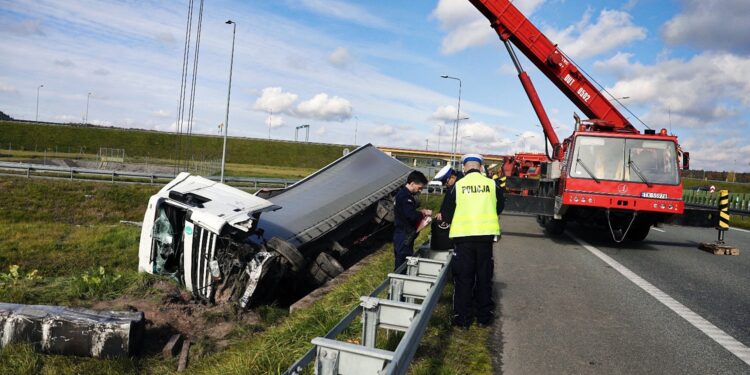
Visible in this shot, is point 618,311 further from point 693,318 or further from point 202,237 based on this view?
point 202,237

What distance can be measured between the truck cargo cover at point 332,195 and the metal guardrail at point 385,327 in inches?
146

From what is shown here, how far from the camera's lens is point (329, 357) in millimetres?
2631

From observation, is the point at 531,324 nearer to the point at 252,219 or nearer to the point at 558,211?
the point at 252,219

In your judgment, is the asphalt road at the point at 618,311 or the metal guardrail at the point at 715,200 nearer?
the asphalt road at the point at 618,311

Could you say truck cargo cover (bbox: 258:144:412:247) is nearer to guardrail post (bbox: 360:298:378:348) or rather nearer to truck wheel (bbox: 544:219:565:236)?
truck wheel (bbox: 544:219:565:236)

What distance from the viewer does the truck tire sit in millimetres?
6961

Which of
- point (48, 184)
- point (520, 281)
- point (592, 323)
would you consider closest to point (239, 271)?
point (520, 281)

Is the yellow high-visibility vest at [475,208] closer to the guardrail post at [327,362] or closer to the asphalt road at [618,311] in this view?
the asphalt road at [618,311]

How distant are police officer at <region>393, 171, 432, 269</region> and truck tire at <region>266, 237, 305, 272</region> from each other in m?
1.36

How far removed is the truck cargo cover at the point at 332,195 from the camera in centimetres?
847

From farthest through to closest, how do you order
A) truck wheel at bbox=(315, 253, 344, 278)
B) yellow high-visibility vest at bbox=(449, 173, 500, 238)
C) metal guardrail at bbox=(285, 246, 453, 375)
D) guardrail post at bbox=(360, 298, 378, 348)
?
1. truck wheel at bbox=(315, 253, 344, 278)
2. yellow high-visibility vest at bbox=(449, 173, 500, 238)
3. guardrail post at bbox=(360, 298, 378, 348)
4. metal guardrail at bbox=(285, 246, 453, 375)

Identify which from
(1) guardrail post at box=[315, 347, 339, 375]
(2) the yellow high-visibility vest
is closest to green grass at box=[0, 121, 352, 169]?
(2) the yellow high-visibility vest

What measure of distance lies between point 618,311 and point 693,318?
0.67m

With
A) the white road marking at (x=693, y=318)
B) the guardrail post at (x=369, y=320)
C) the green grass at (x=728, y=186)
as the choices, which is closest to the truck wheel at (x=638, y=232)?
the white road marking at (x=693, y=318)
